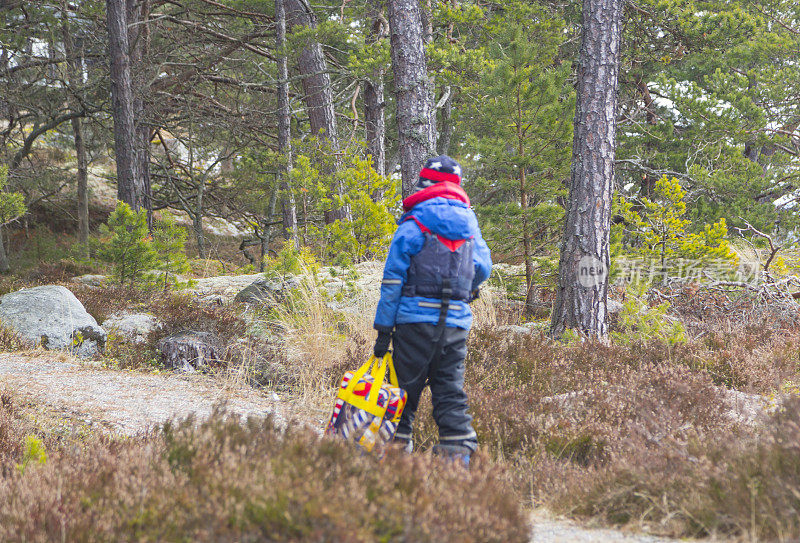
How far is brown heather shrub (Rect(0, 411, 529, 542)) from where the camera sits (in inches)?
82.4

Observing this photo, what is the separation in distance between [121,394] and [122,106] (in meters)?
7.90

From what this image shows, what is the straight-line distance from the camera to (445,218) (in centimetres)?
347

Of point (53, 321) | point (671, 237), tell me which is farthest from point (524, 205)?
point (53, 321)

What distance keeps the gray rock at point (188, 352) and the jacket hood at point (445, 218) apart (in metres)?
3.76

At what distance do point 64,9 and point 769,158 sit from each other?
15910mm

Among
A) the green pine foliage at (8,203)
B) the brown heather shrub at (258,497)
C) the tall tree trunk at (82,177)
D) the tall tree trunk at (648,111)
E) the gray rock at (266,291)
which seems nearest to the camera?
the brown heather shrub at (258,497)

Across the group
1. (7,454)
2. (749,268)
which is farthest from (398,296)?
(749,268)

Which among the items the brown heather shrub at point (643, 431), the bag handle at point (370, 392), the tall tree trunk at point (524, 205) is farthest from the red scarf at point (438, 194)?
the tall tree trunk at point (524, 205)

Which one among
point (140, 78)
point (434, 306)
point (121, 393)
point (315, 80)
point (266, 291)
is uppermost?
point (140, 78)

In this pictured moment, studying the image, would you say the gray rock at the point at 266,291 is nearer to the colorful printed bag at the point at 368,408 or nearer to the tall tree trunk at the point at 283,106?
the tall tree trunk at the point at 283,106

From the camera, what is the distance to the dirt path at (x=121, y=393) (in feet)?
14.8

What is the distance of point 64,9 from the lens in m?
12.1
